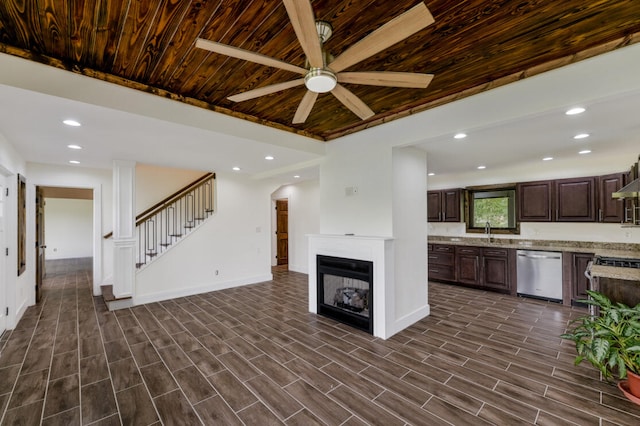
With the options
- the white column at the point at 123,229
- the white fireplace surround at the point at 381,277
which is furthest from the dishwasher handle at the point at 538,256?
the white column at the point at 123,229

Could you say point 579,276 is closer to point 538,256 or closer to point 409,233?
point 538,256

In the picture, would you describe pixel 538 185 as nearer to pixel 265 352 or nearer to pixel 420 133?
pixel 420 133

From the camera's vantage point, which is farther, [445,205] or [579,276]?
[445,205]

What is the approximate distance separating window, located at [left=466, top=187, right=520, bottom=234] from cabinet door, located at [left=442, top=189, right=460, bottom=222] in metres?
0.24

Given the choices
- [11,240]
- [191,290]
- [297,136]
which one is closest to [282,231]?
[191,290]

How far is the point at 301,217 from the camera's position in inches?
298

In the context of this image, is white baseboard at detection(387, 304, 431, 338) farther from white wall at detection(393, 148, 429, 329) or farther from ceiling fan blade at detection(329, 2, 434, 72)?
ceiling fan blade at detection(329, 2, 434, 72)

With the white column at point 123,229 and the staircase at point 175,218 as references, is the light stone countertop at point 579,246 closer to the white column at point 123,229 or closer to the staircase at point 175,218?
the staircase at point 175,218

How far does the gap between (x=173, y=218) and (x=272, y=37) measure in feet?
17.8

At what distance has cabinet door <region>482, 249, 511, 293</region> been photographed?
523 centimetres

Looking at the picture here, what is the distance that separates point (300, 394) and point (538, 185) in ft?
18.2

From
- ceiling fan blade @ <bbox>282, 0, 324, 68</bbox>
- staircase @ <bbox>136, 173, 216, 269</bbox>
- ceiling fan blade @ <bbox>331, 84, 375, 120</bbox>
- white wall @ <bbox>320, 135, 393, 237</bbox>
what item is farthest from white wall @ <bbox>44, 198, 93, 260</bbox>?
ceiling fan blade @ <bbox>282, 0, 324, 68</bbox>

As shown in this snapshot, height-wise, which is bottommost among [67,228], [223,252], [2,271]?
[223,252]

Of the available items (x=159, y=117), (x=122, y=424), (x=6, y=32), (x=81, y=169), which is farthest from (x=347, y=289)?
(x=81, y=169)
